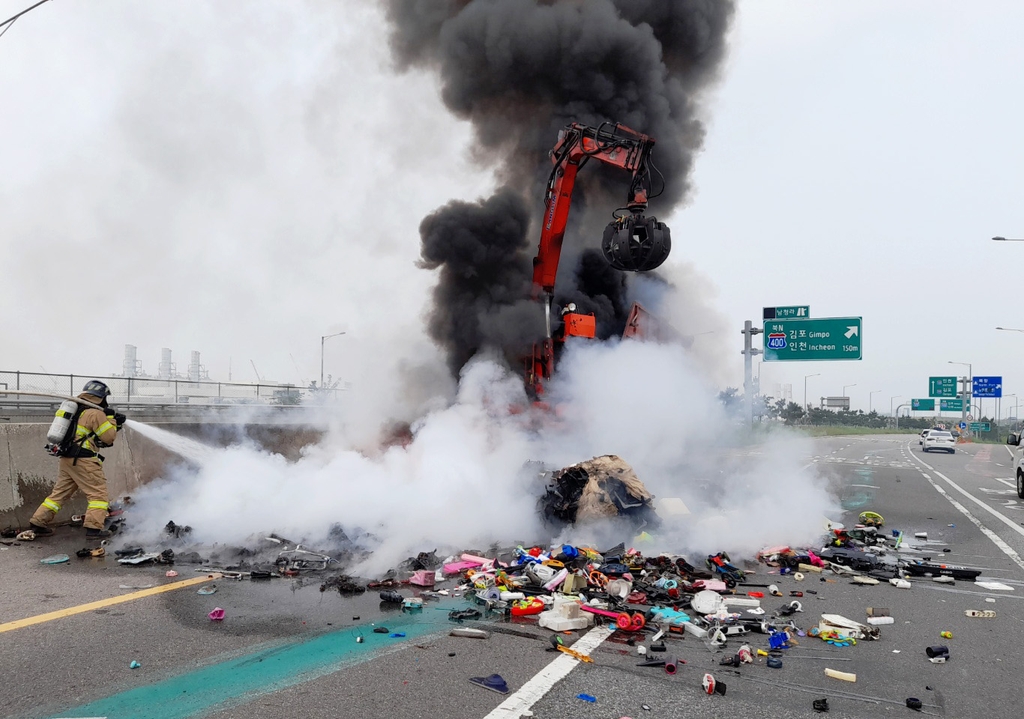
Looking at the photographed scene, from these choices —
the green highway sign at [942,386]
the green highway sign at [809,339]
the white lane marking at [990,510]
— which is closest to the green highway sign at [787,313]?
the green highway sign at [809,339]

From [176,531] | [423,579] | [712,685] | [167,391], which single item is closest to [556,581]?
[423,579]

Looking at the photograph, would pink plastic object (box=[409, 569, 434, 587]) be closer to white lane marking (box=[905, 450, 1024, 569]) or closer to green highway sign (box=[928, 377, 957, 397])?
white lane marking (box=[905, 450, 1024, 569])

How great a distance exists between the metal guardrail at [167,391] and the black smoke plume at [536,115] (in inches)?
214

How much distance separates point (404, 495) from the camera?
7.50 meters

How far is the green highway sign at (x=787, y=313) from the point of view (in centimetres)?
2320

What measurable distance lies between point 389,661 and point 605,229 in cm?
862

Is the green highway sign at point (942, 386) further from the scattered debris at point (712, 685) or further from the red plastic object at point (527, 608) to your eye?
the scattered debris at point (712, 685)

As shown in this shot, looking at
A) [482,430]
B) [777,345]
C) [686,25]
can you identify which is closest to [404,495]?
[482,430]

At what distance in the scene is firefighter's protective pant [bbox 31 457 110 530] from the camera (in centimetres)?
721

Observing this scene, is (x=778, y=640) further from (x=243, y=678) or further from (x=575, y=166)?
(x=575, y=166)

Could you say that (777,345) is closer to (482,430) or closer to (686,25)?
(686,25)

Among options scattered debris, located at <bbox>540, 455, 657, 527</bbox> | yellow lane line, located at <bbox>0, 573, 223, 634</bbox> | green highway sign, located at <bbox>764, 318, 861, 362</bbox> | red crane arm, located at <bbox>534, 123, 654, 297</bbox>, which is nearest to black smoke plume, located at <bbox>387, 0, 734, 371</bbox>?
red crane arm, located at <bbox>534, 123, 654, 297</bbox>

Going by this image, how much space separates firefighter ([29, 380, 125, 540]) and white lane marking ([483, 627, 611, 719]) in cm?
550

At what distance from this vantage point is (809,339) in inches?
919
